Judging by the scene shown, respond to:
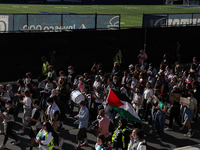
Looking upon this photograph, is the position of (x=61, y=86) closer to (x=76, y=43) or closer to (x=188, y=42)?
(x=76, y=43)

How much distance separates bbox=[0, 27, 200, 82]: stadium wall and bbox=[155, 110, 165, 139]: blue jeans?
847 cm

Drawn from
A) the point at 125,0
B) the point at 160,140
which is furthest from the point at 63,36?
the point at 125,0

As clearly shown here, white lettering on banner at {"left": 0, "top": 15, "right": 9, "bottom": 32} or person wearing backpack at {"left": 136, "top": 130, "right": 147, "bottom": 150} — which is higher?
white lettering on banner at {"left": 0, "top": 15, "right": 9, "bottom": 32}

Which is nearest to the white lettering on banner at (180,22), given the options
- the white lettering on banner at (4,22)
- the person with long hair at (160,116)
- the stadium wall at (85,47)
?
the stadium wall at (85,47)

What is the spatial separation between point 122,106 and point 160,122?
219 cm

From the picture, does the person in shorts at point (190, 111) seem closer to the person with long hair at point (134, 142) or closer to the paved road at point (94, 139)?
the paved road at point (94, 139)

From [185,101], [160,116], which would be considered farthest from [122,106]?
[185,101]

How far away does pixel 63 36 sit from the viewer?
709 inches

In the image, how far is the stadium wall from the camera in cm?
1675

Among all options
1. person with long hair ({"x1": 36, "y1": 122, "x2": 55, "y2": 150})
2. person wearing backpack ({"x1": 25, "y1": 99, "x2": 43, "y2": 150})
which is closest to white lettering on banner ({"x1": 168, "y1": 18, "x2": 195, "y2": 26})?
person wearing backpack ({"x1": 25, "y1": 99, "x2": 43, "y2": 150})

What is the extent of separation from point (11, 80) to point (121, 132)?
964 cm

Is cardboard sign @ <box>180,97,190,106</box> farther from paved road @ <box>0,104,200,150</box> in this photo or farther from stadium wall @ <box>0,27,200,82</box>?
stadium wall @ <box>0,27,200,82</box>

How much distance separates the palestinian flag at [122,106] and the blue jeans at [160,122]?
1.80m

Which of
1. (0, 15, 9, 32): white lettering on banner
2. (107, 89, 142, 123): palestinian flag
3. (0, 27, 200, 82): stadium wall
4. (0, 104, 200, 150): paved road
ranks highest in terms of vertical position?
(0, 15, 9, 32): white lettering on banner
